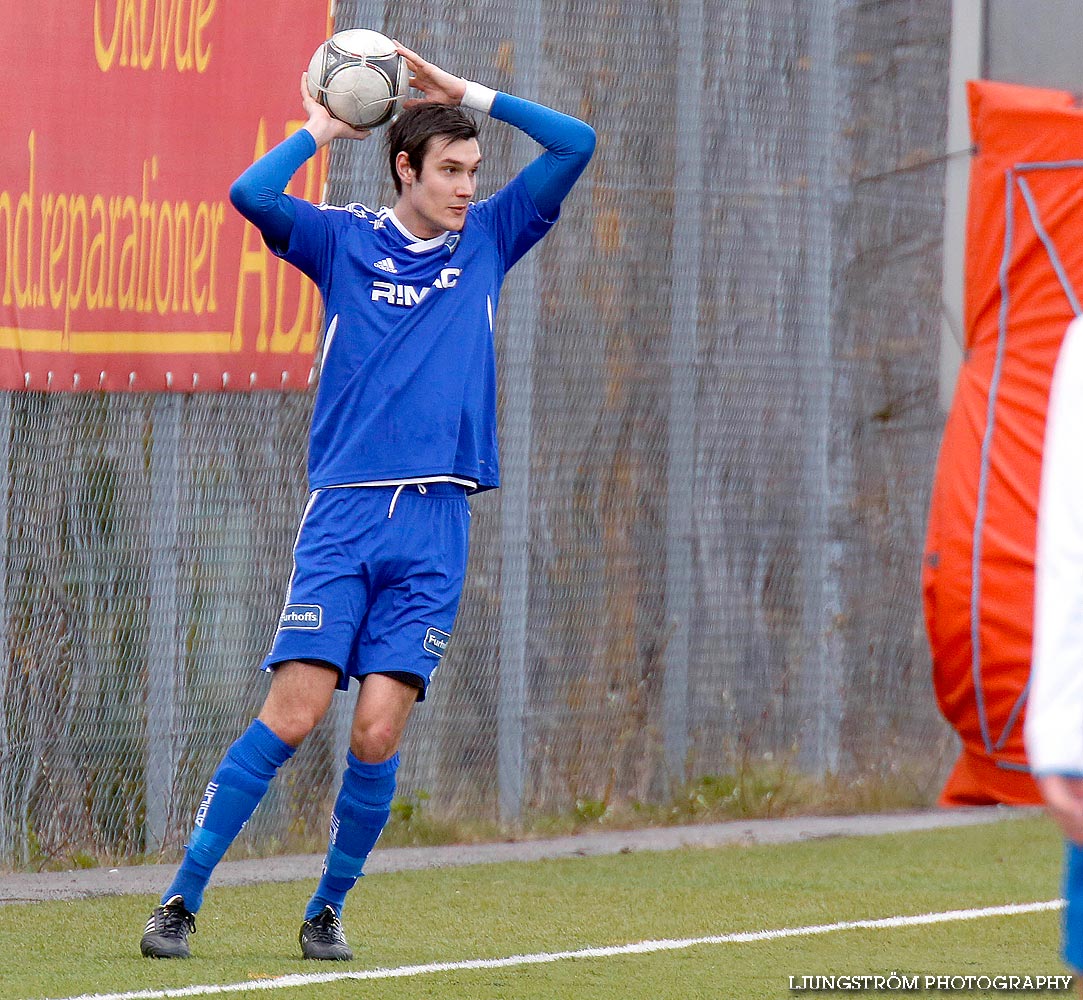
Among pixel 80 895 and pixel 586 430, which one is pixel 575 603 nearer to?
pixel 586 430

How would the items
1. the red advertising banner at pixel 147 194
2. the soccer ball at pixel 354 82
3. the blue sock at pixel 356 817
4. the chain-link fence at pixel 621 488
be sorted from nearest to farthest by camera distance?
the blue sock at pixel 356 817
the soccer ball at pixel 354 82
the red advertising banner at pixel 147 194
the chain-link fence at pixel 621 488

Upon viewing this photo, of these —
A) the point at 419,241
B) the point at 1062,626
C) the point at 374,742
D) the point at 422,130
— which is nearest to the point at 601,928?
the point at 374,742

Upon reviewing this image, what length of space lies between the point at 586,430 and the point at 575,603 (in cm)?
70

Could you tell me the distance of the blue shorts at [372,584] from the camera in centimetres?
528

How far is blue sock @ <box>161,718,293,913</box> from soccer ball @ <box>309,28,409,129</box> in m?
1.63

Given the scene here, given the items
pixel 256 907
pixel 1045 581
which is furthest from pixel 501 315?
pixel 1045 581

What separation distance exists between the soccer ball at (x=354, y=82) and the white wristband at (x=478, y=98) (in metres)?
0.20

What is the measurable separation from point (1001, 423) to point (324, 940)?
2.18 metres

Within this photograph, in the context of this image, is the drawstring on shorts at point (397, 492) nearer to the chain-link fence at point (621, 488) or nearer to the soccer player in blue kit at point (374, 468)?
the soccer player in blue kit at point (374, 468)

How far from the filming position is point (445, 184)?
543 centimetres

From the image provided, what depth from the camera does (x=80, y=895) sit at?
664 cm

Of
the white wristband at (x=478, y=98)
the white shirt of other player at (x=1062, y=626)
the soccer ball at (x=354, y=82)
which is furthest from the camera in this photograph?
the white wristband at (x=478, y=98)

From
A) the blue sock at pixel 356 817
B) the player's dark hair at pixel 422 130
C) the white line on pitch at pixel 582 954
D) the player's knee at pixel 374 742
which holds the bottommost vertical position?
the white line on pitch at pixel 582 954

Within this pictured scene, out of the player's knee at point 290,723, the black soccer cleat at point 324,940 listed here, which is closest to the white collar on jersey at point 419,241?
the player's knee at point 290,723
